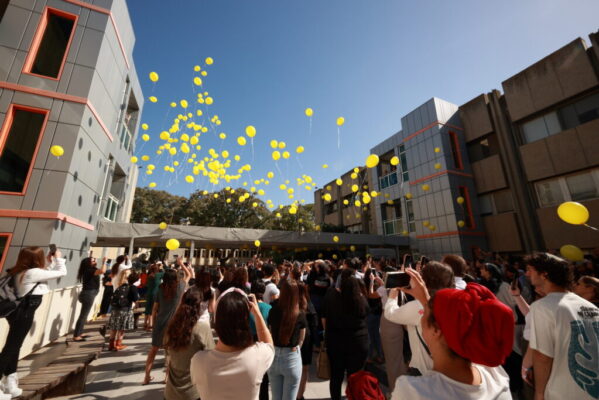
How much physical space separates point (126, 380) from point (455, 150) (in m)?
18.4

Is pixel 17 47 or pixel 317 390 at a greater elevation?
pixel 17 47

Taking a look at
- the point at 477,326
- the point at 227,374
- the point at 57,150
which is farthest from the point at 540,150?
the point at 57,150

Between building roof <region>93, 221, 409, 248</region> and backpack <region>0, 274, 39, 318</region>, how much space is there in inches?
322

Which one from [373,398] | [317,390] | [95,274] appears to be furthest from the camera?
[95,274]

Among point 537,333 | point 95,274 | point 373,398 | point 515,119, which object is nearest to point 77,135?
point 95,274

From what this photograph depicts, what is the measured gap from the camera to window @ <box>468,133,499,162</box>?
1491 cm

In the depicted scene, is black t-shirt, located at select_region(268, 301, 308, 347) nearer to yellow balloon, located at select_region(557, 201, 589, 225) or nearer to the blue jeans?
the blue jeans

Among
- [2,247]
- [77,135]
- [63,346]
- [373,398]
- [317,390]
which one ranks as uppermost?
[77,135]

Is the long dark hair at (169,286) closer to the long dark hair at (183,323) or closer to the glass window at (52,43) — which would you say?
the long dark hair at (183,323)

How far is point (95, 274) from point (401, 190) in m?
17.4

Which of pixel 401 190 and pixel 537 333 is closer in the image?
pixel 537 333

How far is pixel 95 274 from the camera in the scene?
5691mm

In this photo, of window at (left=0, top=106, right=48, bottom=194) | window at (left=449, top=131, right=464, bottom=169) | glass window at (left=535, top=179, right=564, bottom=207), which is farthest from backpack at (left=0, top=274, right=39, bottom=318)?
window at (left=449, top=131, right=464, bottom=169)

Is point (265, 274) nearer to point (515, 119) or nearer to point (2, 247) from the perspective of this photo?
point (2, 247)
